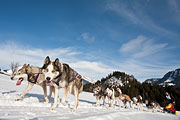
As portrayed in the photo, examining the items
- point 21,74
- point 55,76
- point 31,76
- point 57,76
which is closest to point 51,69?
point 55,76

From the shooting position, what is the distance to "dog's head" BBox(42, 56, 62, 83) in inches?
174

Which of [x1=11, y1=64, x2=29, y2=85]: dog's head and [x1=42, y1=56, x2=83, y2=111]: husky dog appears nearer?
[x1=42, y1=56, x2=83, y2=111]: husky dog

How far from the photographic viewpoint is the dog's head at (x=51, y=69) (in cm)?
442

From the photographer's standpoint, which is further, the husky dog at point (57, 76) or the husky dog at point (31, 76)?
the husky dog at point (31, 76)

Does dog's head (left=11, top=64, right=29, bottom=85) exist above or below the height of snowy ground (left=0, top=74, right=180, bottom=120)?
above

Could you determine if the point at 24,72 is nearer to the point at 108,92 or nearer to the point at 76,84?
the point at 76,84

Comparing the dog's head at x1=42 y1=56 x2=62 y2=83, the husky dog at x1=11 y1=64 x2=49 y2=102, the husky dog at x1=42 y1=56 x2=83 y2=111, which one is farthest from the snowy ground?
the dog's head at x1=42 y1=56 x2=62 y2=83

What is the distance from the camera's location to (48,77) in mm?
4375

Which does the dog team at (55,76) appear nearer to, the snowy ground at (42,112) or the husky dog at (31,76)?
the husky dog at (31,76)

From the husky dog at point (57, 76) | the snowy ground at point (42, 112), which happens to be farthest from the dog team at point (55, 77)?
the snowy ground at point (42, 112)

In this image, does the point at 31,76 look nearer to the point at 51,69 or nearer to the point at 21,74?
the point at 21,74

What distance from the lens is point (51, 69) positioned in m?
4.48

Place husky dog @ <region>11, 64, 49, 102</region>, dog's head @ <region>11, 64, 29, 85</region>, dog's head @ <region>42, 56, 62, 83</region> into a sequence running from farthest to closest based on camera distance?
1. dog's head @ <region>11, 64, 29, 85</region>
2. husky dog @ <region>11, 64, 49, 102</region>
3. dog's head @ <region>42, 56, 62, 83</region>

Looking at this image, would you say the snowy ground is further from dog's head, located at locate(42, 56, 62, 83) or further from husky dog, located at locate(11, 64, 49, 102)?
dog's head, located at locate(42, 56, 62, 83)
